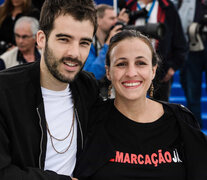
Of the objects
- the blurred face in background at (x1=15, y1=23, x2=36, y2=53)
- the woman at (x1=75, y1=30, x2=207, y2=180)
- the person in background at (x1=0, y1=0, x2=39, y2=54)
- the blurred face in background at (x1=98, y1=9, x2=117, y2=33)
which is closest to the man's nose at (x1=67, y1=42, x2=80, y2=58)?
the woman at (x1=75, y1=30, x2=207, y2=180)

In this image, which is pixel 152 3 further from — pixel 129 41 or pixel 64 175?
pixel 64 175

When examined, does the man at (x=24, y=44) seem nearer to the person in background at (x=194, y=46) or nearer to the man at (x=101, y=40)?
the man at (x=101, y=40)

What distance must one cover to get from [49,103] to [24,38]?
5.79 feet

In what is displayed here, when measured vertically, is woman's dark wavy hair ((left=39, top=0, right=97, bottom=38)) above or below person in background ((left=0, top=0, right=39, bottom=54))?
above

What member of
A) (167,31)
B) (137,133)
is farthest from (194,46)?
(137,133)

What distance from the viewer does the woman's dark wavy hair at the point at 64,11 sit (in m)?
1.79

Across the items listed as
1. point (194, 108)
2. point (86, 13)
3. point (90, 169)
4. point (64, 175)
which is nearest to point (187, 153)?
point (90, 169)

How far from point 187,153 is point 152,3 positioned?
2026 millimetres

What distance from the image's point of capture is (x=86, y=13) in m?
1.81

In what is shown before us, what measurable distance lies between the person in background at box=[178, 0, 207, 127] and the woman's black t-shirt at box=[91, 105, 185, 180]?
85.2 inches

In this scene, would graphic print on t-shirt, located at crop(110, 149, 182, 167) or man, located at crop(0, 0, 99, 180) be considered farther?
graphic print on t-shirt, located at crop(110, 149, 182, 167)

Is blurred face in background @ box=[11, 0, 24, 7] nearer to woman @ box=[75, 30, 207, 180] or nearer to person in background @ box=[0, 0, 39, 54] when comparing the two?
person in background @ box=[0, 0, 39, 54]

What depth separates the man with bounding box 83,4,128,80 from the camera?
9.34ft

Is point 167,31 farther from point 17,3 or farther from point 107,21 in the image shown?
point 17,3
